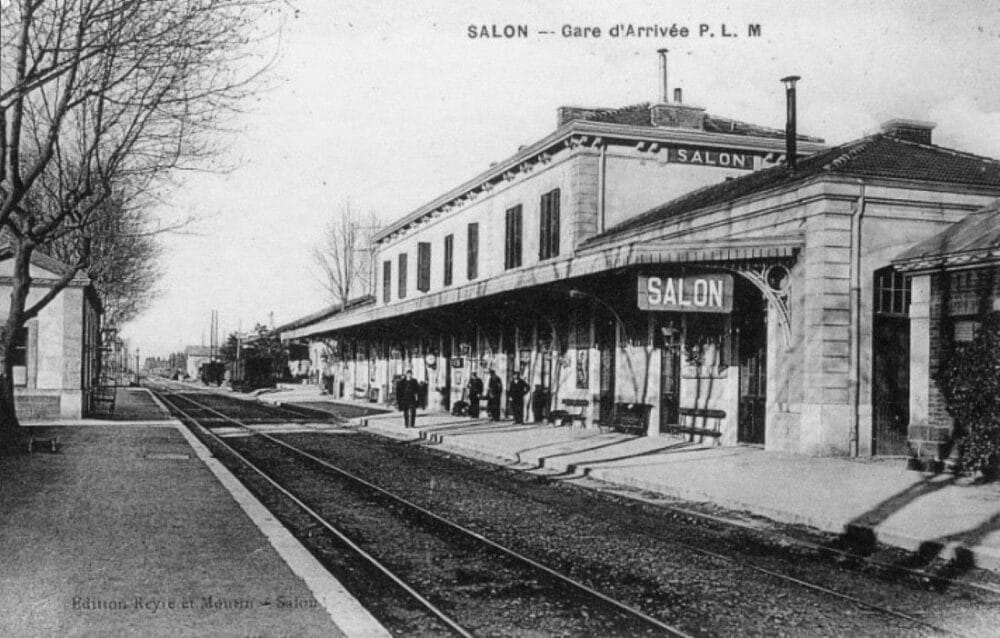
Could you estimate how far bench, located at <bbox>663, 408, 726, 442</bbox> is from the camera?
1647 centimetres

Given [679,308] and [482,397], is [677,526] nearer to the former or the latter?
[679,308]

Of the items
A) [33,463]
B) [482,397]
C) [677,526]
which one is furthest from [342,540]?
[482,397]

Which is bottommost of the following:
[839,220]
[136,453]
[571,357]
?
[136,453]

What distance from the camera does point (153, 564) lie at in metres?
6.59

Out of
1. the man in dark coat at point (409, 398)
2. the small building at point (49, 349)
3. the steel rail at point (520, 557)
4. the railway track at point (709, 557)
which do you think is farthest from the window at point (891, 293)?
the small building at point (49, 349)

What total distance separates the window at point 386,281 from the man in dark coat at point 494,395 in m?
17.2

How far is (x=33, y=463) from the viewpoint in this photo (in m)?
13.3

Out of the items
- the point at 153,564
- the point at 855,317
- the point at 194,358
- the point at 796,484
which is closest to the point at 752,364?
the point at 855,317

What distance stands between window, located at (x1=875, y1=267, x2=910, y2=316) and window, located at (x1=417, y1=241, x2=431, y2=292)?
22.9 meters

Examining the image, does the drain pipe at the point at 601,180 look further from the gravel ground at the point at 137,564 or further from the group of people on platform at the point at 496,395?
the gravel ground at the point at 137,564

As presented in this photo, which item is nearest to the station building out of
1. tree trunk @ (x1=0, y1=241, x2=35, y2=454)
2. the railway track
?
the railway track

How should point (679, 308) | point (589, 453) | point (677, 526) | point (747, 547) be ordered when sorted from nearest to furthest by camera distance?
point (747, 547)
point (677, 526)
point (679, 308)
point (589, 453)

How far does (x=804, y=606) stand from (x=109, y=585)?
14.6ft

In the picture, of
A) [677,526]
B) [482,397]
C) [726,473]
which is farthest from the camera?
[482,397]
